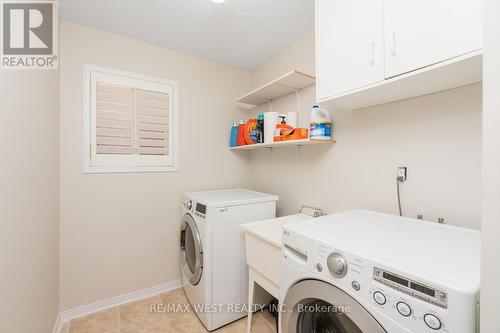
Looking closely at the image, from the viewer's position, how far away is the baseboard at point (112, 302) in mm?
1841

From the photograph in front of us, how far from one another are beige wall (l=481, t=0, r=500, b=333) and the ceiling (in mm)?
1516

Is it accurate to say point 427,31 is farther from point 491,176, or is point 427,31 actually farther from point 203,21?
point 203,21

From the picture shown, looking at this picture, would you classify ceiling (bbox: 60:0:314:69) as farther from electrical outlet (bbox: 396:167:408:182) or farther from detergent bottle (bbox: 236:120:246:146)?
electrical outlet (bbox: 396:167:408:182)

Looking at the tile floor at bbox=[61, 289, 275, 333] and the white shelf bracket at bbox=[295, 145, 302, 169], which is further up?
the white shelf bracket at bbox=[295, 145, 302, 169]

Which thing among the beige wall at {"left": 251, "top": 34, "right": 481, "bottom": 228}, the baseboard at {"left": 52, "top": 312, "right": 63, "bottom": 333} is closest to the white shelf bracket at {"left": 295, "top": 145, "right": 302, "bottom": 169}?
the beige wall at {"left": 251, "top": 34, "right": 481, "bottom": 228}

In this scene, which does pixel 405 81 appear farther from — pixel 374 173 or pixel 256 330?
pixel 256 330

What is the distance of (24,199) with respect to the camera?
1.10 meters

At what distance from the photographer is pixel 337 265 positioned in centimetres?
81

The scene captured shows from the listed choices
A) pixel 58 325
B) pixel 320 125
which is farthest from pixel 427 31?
pixel 58 325

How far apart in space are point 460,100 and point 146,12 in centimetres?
217

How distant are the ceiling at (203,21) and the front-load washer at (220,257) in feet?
4.89

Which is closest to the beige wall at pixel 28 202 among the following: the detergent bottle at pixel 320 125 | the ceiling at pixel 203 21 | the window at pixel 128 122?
the window at pixel 128 122

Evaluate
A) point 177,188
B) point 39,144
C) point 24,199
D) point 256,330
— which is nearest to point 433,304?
point 256,330

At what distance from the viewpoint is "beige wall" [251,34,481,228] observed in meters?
1.13
